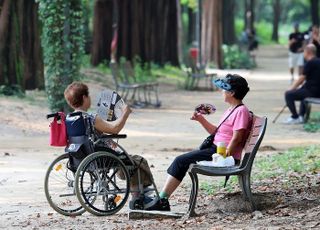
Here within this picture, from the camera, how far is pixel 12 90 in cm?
2327

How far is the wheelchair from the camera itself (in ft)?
31.8

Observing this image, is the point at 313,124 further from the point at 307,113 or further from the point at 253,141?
the point at 253,141

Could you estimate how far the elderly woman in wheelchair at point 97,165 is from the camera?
972 cm

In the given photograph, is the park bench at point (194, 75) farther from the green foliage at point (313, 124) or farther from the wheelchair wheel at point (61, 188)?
the wheelchair wheel at point (61, 188)

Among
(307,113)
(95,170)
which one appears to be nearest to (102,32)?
(307,113)

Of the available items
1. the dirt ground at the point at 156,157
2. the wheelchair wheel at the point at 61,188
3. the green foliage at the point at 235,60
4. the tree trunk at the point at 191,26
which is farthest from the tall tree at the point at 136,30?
the wheelchair wheel at the point at 61,188

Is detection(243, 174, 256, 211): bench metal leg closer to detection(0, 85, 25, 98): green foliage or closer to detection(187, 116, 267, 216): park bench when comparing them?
detection(187, 116, 267, 216): park bench

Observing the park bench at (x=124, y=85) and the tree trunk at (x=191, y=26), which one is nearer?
the park bench at (x=124, y=85)

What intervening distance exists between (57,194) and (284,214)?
254 centimetres

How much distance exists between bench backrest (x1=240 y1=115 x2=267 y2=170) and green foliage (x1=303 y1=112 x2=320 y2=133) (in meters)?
9.63

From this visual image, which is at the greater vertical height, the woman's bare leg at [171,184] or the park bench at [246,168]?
the park bench at [246,168]

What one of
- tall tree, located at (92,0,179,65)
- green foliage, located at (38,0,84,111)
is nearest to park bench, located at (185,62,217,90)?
tall tree, located at (92,0,179,65)

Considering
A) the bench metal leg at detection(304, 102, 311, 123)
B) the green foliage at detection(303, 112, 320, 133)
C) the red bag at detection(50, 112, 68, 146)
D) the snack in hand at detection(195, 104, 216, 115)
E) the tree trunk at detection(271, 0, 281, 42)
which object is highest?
the snack in hand at detection(195, 104, 216, 115)

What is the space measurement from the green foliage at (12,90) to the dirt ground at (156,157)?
1.03ft
